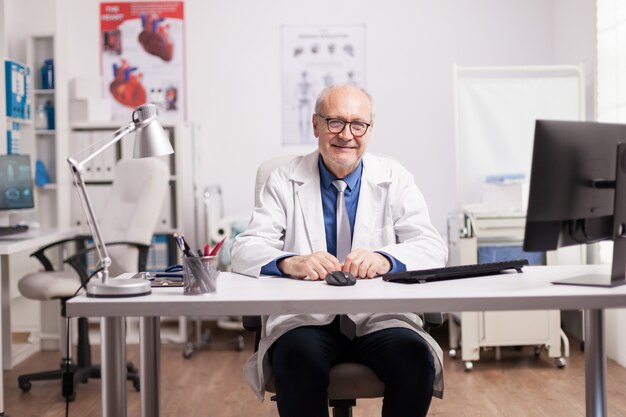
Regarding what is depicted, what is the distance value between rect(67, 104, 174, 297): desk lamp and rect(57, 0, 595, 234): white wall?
9.89 feet

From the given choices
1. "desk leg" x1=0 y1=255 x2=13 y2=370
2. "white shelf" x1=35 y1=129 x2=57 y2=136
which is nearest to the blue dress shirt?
"desk leg" x1=0 y1=255 x2=13 y2=370

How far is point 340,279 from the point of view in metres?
1.76

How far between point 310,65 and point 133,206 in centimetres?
167

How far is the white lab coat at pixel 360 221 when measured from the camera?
2053 mm

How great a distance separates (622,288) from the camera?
1702 millimetres

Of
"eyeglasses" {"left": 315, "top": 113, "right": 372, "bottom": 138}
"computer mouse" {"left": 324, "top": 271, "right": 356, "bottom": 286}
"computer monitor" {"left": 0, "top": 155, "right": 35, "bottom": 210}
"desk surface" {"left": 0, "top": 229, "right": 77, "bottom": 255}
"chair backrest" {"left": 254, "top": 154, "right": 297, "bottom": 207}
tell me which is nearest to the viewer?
"computer mouse" {"left": 324, "top": 271, "right": 356, "bottom": 286}

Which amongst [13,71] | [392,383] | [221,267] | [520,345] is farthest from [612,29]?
[13,71]

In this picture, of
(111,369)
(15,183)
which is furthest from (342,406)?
(15,183)

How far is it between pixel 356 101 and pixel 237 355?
7.36 feet

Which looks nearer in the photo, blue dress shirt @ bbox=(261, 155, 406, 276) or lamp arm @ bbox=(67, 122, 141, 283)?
lamp arm @ bbox=(67, 122, 141, 283)

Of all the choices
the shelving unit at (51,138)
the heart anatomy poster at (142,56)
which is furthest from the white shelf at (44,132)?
the heart anatomy poster at (142,56)

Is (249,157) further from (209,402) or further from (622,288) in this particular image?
(622,288)

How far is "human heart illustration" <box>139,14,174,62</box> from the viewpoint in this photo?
480 centimetres

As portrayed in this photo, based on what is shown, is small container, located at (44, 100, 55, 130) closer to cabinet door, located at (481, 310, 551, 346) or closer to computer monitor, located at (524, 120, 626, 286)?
cabinet door, located at (481, 310, 551, 346)
